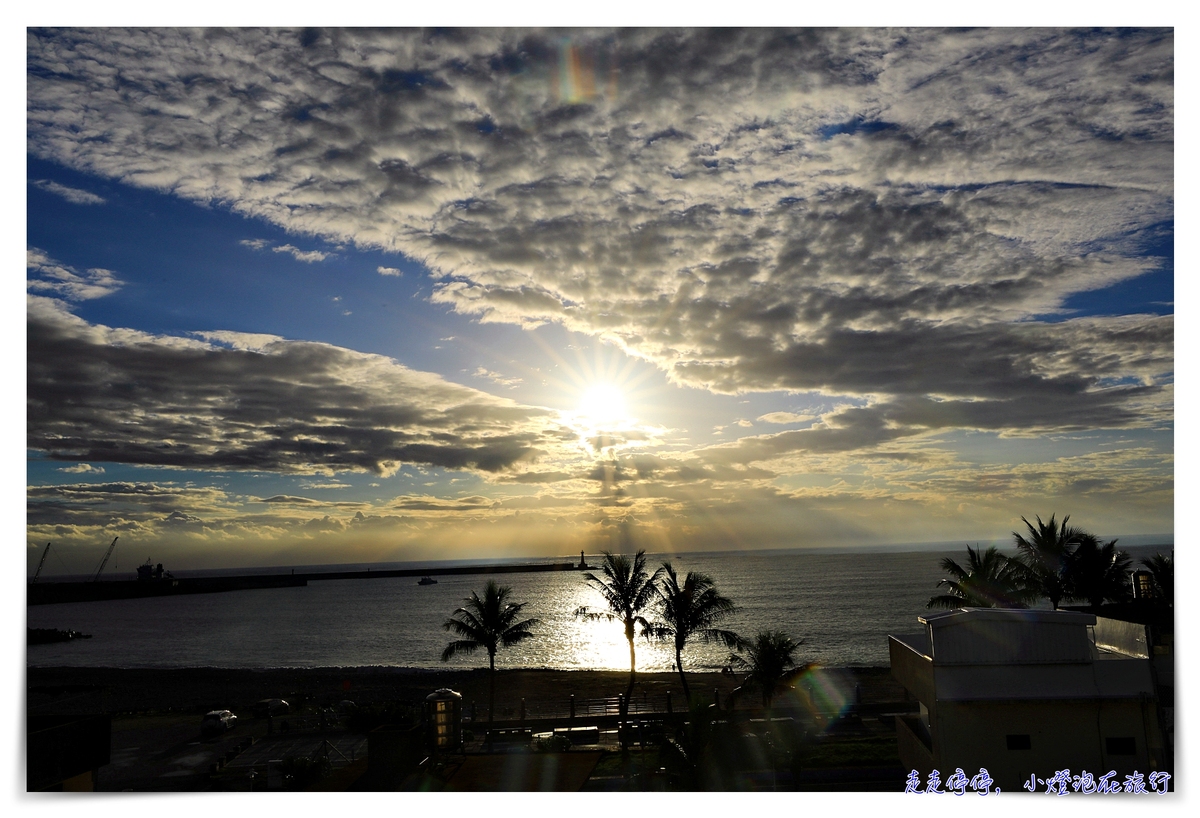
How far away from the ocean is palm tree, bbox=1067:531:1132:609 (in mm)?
9537

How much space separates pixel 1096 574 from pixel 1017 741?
17.4 m

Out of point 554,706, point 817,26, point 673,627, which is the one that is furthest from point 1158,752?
point 554,706

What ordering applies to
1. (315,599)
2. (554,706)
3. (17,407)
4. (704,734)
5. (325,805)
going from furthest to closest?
(315,599) < (554,706) < (704,734) < (17,407) < (325,805)

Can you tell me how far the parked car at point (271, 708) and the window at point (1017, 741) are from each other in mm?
33935

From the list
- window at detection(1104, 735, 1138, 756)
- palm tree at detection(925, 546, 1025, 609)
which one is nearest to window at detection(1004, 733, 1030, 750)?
window at detection(1104, 735, 1138, 756)

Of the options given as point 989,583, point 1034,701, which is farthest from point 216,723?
point 989,583

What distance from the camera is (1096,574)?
90.1 feet

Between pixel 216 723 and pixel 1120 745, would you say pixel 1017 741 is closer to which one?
pixel 1120 745

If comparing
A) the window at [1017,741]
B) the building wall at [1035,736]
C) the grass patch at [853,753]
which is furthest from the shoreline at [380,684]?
the window at [1017,741]

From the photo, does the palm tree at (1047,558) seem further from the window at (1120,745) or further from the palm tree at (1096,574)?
the window at (1120,745)

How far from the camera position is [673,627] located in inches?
1190

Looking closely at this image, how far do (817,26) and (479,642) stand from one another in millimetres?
23394

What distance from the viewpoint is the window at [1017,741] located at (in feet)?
44.8
